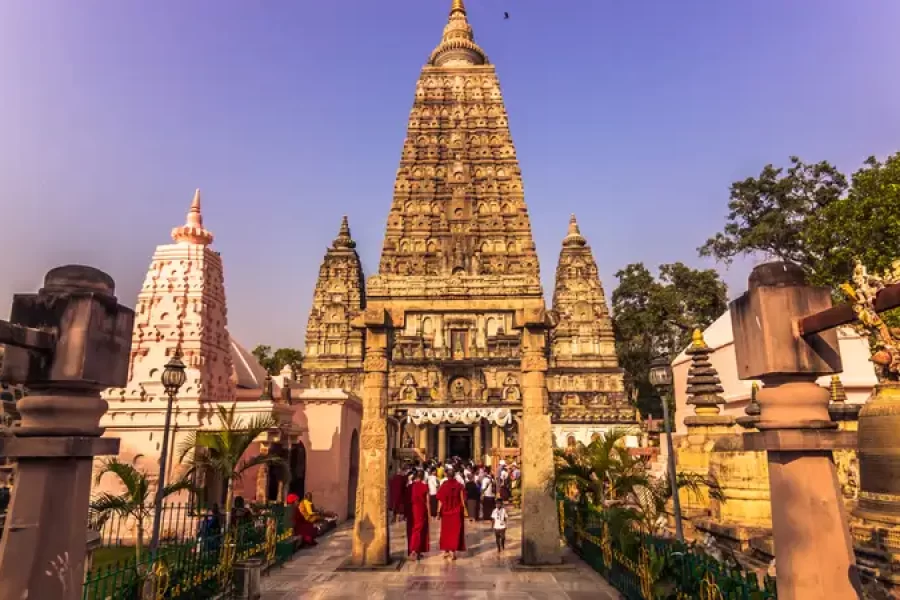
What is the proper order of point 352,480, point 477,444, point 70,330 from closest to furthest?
point 70,330 → point 352,480 → point 477,444

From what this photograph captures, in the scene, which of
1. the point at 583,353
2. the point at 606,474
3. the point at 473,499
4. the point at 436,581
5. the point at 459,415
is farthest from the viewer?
the point at 583,353

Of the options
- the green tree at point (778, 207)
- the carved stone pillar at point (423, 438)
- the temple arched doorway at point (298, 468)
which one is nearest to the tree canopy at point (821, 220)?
the green tree at point (778, 207)

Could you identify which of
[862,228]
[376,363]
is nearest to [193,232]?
[376,363]

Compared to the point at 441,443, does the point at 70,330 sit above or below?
above

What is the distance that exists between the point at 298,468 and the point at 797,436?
14045mm

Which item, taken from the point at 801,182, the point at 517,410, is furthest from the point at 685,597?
the point at 801,182

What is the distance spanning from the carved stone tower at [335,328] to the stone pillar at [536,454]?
38.2 m

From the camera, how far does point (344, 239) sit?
55.9 meters

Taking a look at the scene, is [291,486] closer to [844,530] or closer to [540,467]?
[540,467]

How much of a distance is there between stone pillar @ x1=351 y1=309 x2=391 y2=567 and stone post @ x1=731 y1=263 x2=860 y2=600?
6.70 m

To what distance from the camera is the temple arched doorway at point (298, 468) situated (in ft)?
51.1

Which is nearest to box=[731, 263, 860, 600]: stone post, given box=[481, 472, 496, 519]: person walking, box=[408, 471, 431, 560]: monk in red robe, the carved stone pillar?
box=[408, 471, 431, 560]: monk in red robe

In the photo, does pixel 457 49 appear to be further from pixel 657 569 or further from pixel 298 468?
pixel 657 569

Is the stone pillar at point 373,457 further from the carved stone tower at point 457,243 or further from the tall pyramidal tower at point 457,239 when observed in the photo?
the tall pyramidal tower at point 457,239
